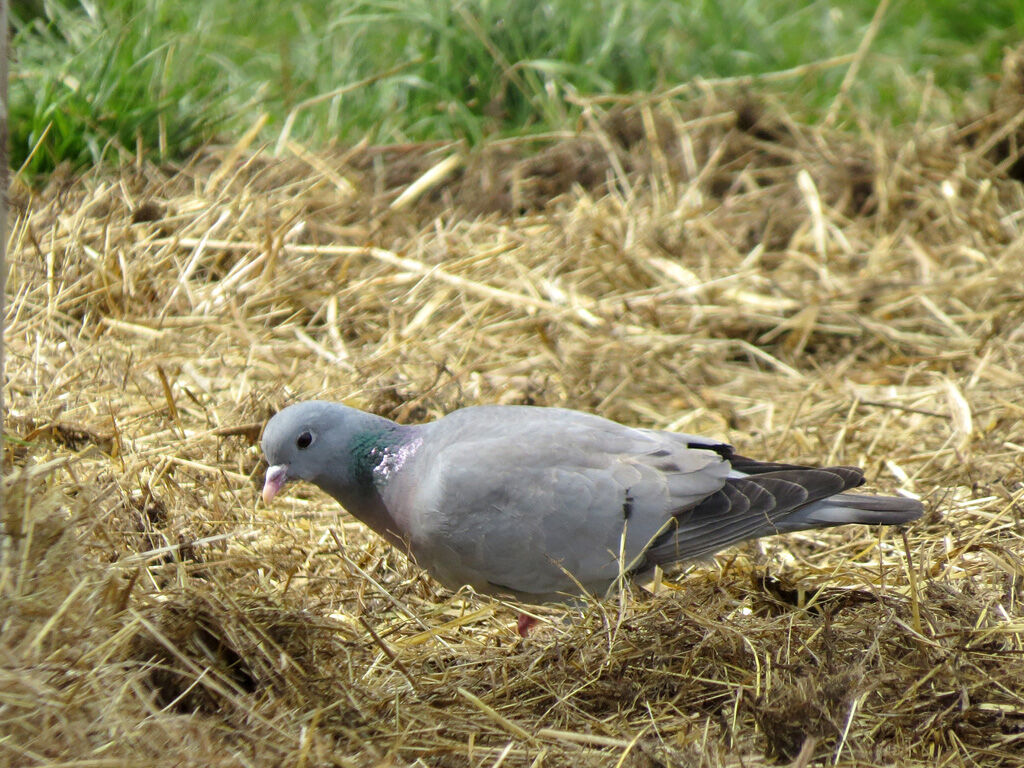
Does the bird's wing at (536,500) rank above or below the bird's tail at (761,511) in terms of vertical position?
above

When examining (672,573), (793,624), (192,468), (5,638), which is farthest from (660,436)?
(5,638)

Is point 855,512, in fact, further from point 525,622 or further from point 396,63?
point 396,63

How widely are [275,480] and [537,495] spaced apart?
2.14 feet

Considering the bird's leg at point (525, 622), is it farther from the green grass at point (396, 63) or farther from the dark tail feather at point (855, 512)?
the green grass at point (396, 63)

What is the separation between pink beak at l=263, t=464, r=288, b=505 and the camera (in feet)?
9.75

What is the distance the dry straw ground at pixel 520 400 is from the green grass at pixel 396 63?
0.82 feet

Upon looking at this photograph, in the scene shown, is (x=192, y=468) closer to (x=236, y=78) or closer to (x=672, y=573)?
(x=672, y=573)

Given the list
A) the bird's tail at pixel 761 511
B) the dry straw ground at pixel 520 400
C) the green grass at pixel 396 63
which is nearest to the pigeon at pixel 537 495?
the bird's tail at pixel 761 511

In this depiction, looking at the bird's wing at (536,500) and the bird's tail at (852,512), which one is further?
the bird's tail at (852,512)

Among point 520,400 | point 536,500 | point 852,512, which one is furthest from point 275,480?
point 852,512

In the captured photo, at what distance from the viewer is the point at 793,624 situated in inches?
98.2

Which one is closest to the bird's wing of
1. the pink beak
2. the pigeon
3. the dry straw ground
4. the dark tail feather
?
the pigeon

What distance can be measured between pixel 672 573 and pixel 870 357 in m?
1.51

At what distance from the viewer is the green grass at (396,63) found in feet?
15.2
